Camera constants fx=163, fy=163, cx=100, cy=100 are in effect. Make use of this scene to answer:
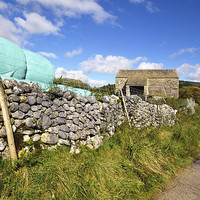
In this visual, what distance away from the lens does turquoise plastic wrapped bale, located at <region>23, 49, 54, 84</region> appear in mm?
6195

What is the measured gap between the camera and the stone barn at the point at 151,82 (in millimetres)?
22433

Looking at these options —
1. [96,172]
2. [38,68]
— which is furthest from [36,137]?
[38,68]

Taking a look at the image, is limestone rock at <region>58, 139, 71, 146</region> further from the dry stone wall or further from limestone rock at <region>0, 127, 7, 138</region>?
limestone rock at <region>0, 127, 7, 138</region>

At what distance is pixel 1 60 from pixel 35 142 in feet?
10.3

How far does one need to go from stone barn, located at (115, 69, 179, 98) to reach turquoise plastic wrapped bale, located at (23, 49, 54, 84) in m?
15.8

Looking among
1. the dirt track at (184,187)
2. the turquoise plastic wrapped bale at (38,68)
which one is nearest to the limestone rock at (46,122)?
the turquoise plastic wrapped bale at (38,68)

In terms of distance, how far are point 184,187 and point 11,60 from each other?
6350mm

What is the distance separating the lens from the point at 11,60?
5.57 metres

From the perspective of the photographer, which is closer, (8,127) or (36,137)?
(8,127)

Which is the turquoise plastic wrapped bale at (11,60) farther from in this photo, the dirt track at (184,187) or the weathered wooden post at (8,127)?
the dirt track at (184,187)

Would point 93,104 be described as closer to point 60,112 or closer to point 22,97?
point 60,112

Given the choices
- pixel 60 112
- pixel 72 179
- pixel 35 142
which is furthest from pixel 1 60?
pixel 72 179

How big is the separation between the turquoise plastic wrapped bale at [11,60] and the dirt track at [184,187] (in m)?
5.57

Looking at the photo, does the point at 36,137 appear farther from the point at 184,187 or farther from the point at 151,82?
the point at 151,82
